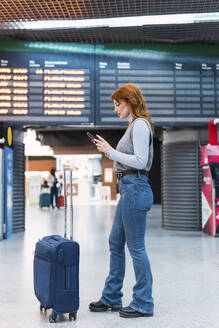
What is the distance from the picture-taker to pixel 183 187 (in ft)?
21.7

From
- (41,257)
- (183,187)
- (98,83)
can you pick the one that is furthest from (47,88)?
(41,257)

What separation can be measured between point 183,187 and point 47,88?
2.73m

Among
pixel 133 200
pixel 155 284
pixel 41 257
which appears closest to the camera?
pixel 133 200

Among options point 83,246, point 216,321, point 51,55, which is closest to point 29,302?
point 216,321

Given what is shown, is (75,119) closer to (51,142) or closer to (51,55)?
(51,55)

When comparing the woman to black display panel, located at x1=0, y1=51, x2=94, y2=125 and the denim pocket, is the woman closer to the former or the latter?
the denim pocket

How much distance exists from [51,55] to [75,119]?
1.02m

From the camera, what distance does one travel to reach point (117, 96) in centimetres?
240

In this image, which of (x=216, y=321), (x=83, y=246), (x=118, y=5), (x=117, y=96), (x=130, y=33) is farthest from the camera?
(x=130, y=33)

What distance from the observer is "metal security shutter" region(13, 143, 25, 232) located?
21.0 ft

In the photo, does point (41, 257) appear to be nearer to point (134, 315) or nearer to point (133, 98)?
point (134, 315)

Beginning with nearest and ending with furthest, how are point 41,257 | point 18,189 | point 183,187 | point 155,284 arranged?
point 41,257, point 155,284, point 18,189, point 183,187

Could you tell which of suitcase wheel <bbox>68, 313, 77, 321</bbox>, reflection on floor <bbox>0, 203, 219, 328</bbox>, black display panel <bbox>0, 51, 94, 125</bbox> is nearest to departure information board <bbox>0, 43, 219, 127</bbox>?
black display panel <bbox>0, 51, 94, 125</bbox>

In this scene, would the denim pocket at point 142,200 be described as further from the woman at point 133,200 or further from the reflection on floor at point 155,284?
the reflection on floor at point 155,284
